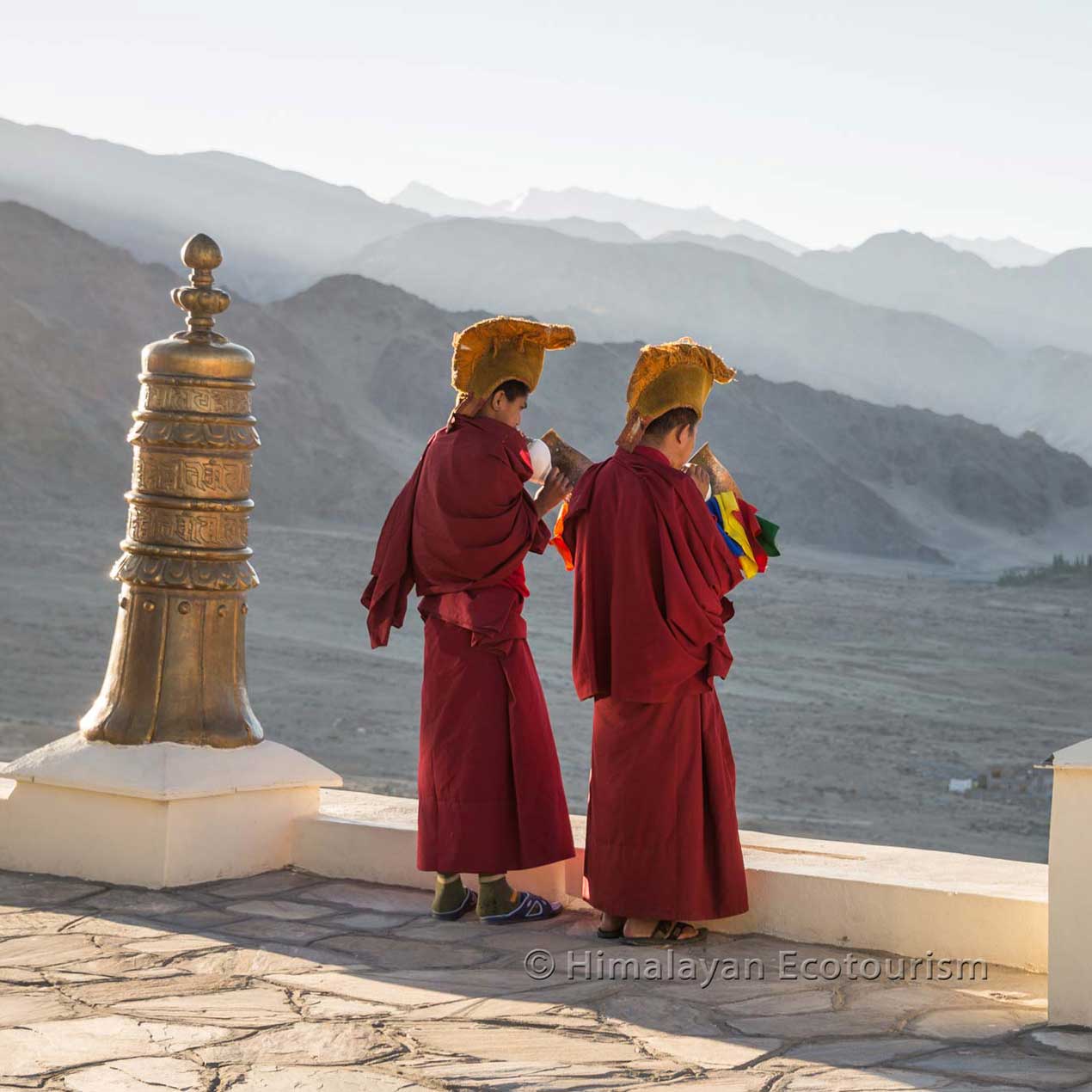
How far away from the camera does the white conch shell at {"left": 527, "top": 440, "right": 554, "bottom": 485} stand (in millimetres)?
4348

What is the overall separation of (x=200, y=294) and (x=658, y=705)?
1.90 metres

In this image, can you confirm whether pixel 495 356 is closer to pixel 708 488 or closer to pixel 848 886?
pixel 708 488

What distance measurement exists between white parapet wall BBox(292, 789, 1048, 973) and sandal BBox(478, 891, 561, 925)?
0.10m

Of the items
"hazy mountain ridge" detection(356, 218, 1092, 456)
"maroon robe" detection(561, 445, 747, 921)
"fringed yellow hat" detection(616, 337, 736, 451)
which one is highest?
"hazy mountain ridge" detection(356, 218, 1092, 456)

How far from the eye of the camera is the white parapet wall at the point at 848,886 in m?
3.82

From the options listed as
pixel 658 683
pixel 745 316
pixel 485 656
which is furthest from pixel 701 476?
pixel 745 316

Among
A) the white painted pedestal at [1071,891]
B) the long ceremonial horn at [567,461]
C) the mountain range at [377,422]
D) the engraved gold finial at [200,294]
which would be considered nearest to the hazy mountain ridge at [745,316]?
the mountain range at [377,422]

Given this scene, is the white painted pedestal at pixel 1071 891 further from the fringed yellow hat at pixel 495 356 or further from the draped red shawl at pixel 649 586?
the fringed yellow hat at pixel 495 356

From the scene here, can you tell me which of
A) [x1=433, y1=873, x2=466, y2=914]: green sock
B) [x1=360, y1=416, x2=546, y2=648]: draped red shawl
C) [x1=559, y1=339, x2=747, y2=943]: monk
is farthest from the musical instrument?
[x1=433, y1=873, x2=466, y2=914]: green sock

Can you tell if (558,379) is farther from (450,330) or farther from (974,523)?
(974,523)

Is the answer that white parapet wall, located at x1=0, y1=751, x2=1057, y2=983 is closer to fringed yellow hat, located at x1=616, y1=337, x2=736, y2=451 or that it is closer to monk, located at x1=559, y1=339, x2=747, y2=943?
monk, located at x1=559, y1=339, x2=747, y2=943

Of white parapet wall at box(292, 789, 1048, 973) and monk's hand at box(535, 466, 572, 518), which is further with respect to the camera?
monk's hand at box(535, 466, 572, 518)

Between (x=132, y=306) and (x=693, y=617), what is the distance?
3677cm

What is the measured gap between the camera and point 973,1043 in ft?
10.6
